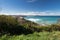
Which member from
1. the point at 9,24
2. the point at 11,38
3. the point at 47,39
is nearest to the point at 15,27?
the point at 9,24

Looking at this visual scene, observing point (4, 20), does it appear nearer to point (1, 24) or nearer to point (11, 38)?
point (1, 24)

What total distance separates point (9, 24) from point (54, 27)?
355cm

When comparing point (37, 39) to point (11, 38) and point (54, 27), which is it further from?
point (54, 27)

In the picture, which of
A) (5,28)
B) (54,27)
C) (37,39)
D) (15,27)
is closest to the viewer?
(37,39)

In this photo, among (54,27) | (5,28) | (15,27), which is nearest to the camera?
(5,28)

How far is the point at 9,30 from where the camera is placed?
10898mm

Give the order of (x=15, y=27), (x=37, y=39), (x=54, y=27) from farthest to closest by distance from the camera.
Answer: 1. (x=54, y=27)
2. (x=15, y=27)
3. (x=37, y=39)

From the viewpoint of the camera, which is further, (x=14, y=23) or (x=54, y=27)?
(x=54, y=27)

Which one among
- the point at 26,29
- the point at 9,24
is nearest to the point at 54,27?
the point at 26,29

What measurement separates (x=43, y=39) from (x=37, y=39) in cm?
28

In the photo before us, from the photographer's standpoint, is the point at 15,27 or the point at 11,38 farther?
the point at 15,27

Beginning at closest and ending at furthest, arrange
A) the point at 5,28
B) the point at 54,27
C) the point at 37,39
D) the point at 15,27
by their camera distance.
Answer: the point at 37,39, the point at 5,28, the point at 15,27, the point at 54,27

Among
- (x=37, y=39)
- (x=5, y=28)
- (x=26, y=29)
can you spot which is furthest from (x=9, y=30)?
(x=37, y=39)

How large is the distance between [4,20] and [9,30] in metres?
1.40
